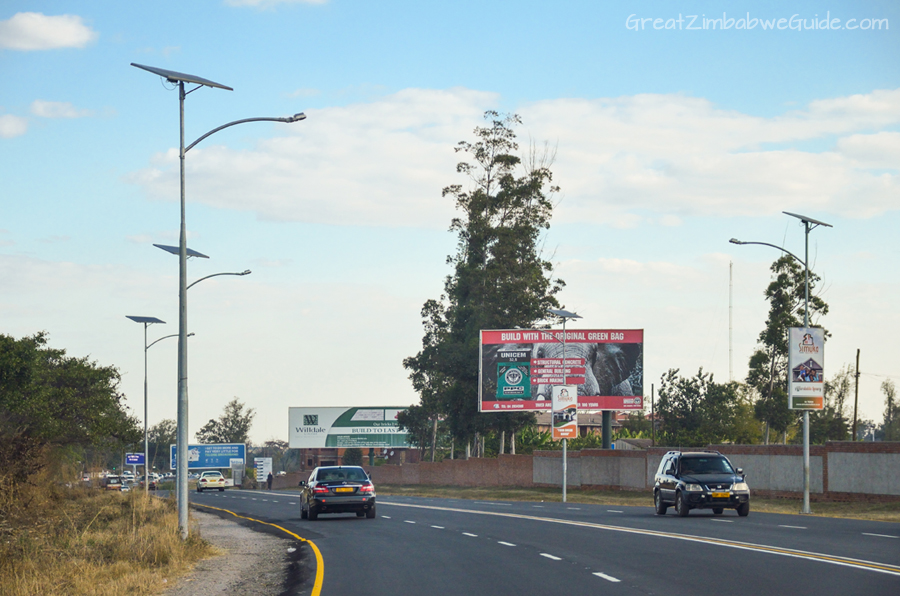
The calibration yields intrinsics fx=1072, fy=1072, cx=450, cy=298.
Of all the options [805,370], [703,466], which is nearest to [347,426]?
[805,370]

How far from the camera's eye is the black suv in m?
28.0

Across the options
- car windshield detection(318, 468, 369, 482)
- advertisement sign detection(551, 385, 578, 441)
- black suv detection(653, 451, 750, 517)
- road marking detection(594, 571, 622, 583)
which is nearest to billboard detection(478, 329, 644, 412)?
advertisement sign detection(551, 385, 578, 441)

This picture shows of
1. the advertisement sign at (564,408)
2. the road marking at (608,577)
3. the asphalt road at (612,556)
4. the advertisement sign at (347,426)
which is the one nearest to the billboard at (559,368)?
the advertisement sign at (564,408)

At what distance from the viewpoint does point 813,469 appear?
37344mm

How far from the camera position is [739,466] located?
42062mm

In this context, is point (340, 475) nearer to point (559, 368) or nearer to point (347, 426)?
point (559, 368)

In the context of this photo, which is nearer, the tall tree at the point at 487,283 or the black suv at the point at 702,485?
the black suv at the point at 702,485

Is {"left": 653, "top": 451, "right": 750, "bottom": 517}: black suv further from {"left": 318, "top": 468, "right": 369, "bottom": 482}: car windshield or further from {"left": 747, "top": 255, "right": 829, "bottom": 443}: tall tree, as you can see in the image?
{"left": 747, "top": 255, "right": 829, "bottom": 443}: tall tree

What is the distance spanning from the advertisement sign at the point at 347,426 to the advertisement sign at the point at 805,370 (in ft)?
232

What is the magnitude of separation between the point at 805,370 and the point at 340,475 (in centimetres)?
1464

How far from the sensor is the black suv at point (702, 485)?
28.0m

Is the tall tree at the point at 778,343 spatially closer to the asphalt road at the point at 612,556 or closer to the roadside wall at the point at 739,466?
the roadside wall at the point at 739,466

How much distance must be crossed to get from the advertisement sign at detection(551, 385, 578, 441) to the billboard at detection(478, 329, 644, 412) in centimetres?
445

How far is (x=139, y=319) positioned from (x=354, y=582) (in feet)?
144
